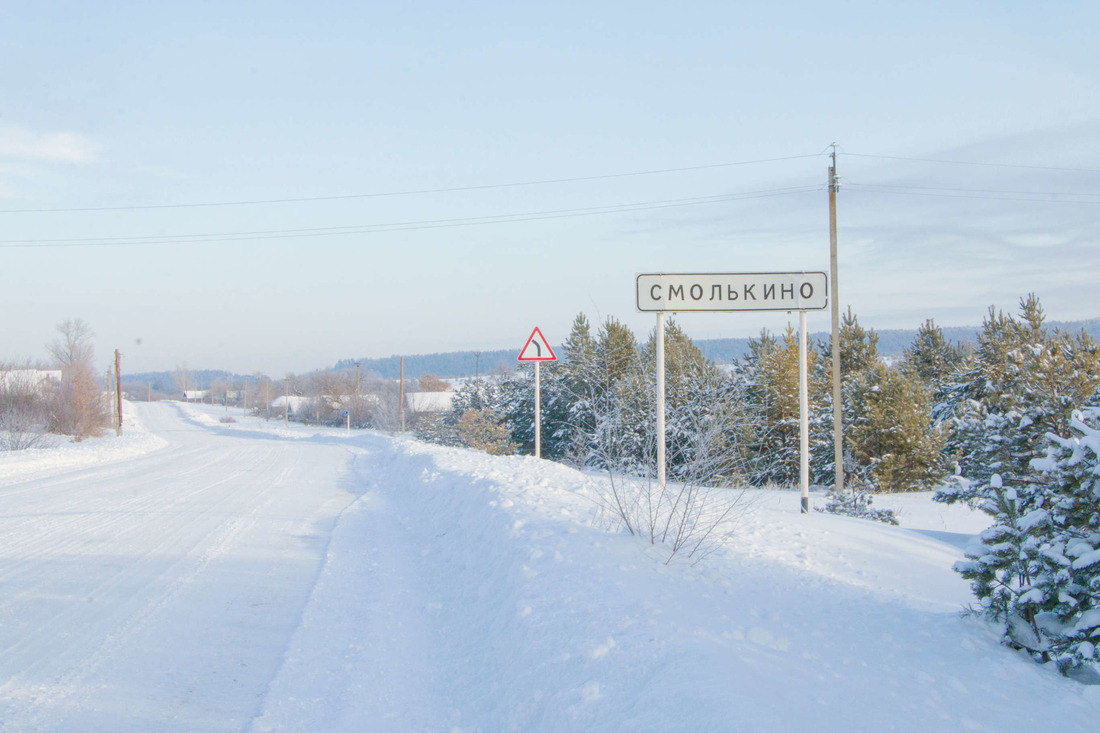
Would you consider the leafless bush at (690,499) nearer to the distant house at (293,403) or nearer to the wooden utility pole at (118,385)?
the wooden utility pole at (118,385)

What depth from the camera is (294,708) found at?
423cm

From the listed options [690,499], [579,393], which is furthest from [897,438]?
[690,499]

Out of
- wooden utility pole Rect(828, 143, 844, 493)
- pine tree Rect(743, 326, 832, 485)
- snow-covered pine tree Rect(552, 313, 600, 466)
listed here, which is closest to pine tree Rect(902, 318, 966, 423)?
pine tree Rect(743, 326, 832, 485)

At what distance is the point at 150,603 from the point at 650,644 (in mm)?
4711

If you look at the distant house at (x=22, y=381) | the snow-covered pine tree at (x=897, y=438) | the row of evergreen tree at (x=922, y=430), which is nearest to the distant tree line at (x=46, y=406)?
the distant house at (x=22, y=381)

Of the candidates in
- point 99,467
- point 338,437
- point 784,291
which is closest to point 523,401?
point 338,437

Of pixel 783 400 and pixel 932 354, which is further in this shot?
pixel 932 354

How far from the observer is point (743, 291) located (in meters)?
9.35

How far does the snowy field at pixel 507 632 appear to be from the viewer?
11.9 ft

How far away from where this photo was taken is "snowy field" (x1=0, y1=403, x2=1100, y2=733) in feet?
11.9

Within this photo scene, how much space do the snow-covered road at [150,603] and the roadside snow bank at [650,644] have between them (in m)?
0.37

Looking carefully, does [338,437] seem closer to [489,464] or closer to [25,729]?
[489,464]

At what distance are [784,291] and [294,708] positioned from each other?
7599 mm

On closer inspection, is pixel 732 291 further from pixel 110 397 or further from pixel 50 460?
pixel 110 397
